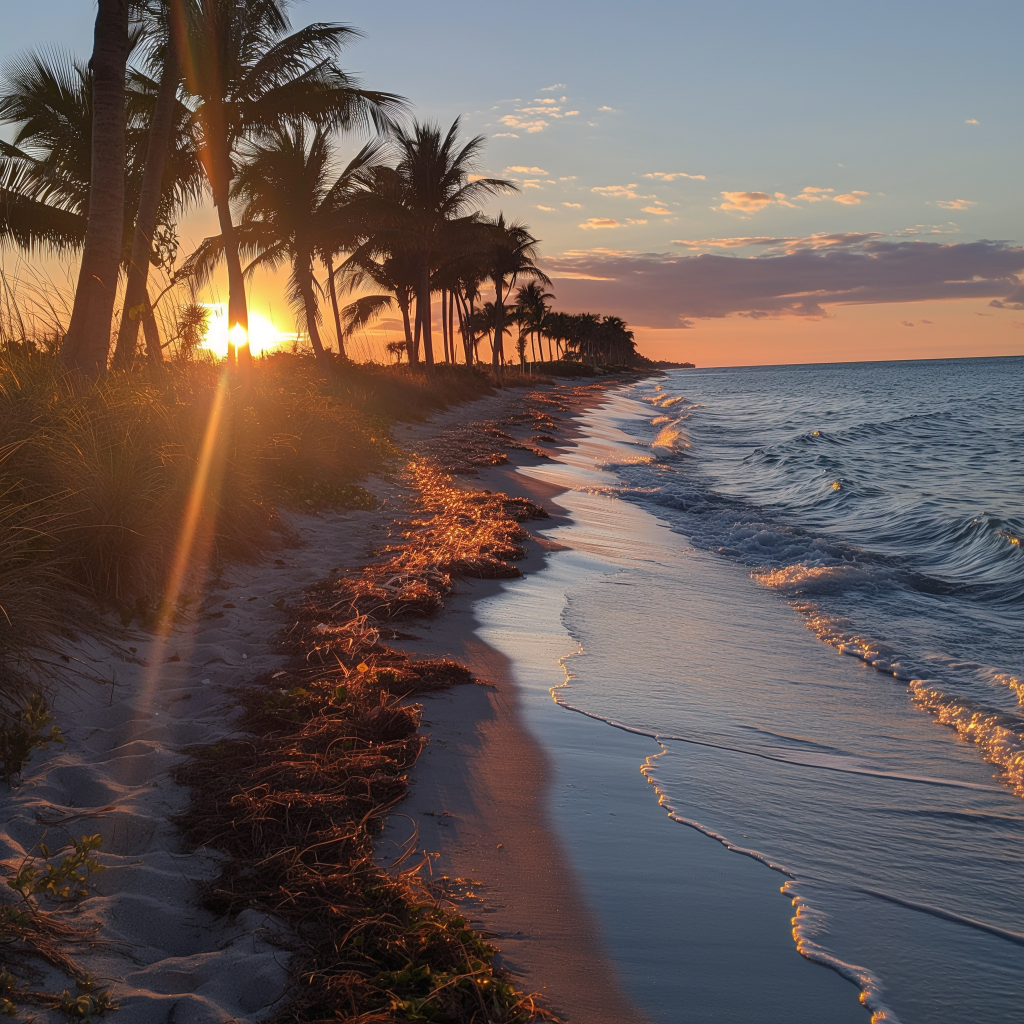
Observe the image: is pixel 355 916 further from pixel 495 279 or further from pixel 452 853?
pixel 495 279

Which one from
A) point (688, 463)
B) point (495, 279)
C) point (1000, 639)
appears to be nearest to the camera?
point (1000, 639)

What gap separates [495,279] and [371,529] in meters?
39.3

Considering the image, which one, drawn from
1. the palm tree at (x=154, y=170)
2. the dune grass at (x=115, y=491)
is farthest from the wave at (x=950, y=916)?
the palm tree at (x=154, y=170)

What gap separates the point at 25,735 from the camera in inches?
108

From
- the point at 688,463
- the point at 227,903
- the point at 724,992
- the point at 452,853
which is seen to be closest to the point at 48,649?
the point at 227,903

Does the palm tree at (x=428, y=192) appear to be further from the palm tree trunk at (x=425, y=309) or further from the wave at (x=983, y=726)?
the wave at (x=983, y=726)

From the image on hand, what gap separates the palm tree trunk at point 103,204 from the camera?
7234 mm

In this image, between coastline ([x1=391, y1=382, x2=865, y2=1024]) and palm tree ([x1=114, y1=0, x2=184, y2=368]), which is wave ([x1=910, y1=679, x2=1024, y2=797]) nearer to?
coastline ([x1=391, y1=382, x2=865, y2=1024])

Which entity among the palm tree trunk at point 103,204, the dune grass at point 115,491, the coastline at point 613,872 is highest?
the palm tree trunk at point 103,204

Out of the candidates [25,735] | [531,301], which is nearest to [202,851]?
[25,735]

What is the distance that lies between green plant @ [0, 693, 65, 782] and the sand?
0.05m

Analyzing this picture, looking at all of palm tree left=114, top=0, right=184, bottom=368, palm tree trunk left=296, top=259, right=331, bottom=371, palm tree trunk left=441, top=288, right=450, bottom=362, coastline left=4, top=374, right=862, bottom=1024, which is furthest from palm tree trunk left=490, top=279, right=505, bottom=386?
coastline left=4, top=374, right=862, bottom=1024

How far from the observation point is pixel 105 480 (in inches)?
173

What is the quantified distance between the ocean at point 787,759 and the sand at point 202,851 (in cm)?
16
